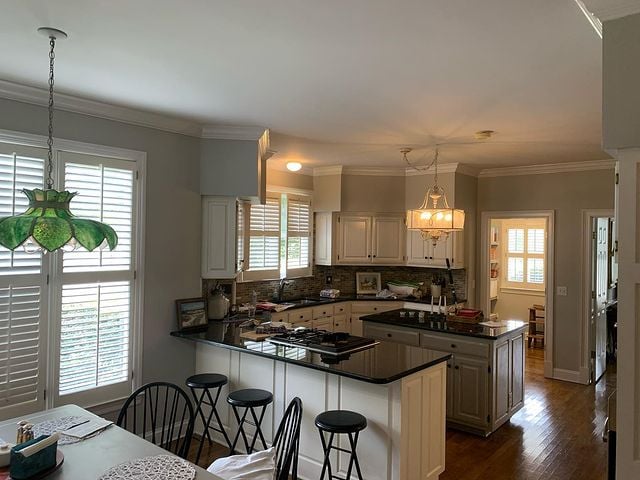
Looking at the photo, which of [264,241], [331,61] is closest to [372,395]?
[331,61]

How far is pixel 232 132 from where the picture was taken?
165 inches

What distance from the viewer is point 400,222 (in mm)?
6555

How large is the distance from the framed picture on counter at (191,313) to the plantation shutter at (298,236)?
77.2 inches

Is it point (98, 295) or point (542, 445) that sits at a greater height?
point (98, 295)

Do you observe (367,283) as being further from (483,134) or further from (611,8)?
(611,8)

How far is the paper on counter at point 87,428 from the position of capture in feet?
7.49

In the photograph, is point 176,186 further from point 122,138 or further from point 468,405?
point 468,405

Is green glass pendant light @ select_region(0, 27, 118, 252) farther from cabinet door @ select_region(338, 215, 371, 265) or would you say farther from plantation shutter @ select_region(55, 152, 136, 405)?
cabinet door @ select_region(338, 215, 371, 265)

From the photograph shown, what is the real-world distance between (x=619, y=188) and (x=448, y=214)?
2.71 metres

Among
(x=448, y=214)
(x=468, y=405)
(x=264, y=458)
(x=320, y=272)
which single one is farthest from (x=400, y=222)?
(x=264, y=458)

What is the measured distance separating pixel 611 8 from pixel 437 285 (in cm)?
478

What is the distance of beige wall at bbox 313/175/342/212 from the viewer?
6301 mm

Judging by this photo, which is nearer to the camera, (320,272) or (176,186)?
(176,186)

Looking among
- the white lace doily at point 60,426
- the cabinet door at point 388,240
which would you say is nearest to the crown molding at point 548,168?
the cabinet door at point 388,240
